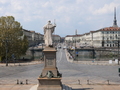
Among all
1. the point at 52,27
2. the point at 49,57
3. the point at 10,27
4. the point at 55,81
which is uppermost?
the point at 10,27

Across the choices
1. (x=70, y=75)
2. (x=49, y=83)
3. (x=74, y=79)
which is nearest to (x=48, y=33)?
(x=49, y=83)

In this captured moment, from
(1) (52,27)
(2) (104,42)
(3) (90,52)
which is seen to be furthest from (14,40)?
(2) (104,42)

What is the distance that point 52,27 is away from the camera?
14484 mm

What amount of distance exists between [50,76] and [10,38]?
1324 inches

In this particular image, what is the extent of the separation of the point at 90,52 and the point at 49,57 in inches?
3377

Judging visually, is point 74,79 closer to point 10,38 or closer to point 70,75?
point 70,75

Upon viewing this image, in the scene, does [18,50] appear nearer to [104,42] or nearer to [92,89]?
[92,89]

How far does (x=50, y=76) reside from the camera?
531 inches

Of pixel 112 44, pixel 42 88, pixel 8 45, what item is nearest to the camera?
pixel 42 88

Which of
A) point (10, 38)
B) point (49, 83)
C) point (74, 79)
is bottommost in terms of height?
point (74, 79)

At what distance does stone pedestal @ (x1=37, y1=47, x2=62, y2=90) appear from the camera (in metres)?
13.5

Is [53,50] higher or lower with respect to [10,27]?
lower

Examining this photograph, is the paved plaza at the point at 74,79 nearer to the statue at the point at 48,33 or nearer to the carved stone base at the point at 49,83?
the carved stone base at the point at 49,83

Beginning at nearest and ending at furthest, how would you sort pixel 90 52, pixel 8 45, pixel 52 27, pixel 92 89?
pixel 52 27, pixel 92 89, pixel 8 45, pixel 90 52
